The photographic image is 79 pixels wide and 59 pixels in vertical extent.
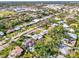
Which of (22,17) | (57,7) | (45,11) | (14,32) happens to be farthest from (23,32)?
(57,7)

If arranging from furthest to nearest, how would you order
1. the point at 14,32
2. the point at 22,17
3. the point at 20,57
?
the point at 22,17
the point at 14,32
the point at 20,57

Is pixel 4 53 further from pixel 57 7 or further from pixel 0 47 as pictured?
pixel 57 7

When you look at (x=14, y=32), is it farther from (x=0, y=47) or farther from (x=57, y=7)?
(x=57, y=7)

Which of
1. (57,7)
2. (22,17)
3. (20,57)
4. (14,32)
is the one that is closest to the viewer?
(20,57)

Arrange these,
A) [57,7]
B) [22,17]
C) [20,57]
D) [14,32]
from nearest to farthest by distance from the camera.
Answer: [20,57], [14,32], [22,17], [57,7]

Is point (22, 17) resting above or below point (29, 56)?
above

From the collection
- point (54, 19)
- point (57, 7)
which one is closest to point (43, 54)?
point (54, 19)

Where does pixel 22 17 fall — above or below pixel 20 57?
above

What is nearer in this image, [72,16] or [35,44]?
[35,44]

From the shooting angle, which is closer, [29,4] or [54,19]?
[54,19]
